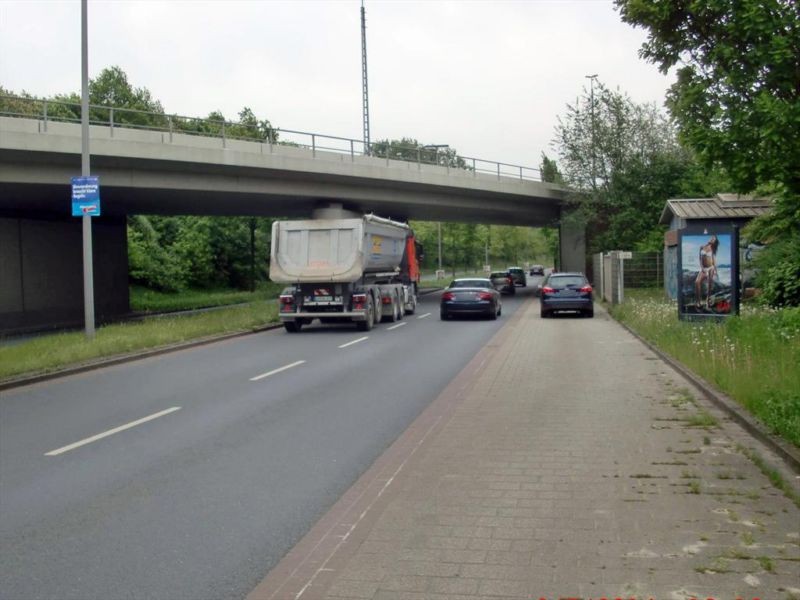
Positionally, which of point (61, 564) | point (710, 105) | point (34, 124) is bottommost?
point (61, 564)

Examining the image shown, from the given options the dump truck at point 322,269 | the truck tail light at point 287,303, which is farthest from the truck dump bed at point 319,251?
the truck tail light at point 287,303

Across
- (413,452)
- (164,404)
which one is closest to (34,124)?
(164,404)

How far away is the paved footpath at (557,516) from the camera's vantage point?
462cm

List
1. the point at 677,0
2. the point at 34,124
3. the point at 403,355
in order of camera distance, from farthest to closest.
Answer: the point at 34,124, the point at 403,355, the point at 677,0

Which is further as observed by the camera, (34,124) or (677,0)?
(34,124)

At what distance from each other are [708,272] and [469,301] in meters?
11.8

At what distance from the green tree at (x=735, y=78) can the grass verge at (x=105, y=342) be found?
11.5 metres

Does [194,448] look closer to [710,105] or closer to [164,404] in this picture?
[164,404]

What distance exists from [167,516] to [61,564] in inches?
41.8

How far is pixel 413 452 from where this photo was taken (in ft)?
26.4

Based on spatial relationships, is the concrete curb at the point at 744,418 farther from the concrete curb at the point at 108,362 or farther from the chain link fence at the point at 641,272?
the chain link fence at the point at 641,272

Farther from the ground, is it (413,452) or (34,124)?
(34,124)

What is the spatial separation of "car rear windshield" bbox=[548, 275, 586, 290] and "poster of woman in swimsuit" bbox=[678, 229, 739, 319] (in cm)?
1103

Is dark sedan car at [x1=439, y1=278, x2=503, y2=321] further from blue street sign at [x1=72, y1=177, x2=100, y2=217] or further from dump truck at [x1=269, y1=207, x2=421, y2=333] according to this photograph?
blue street sign at [x1=72, y1=177, x2=100, y2=217]
